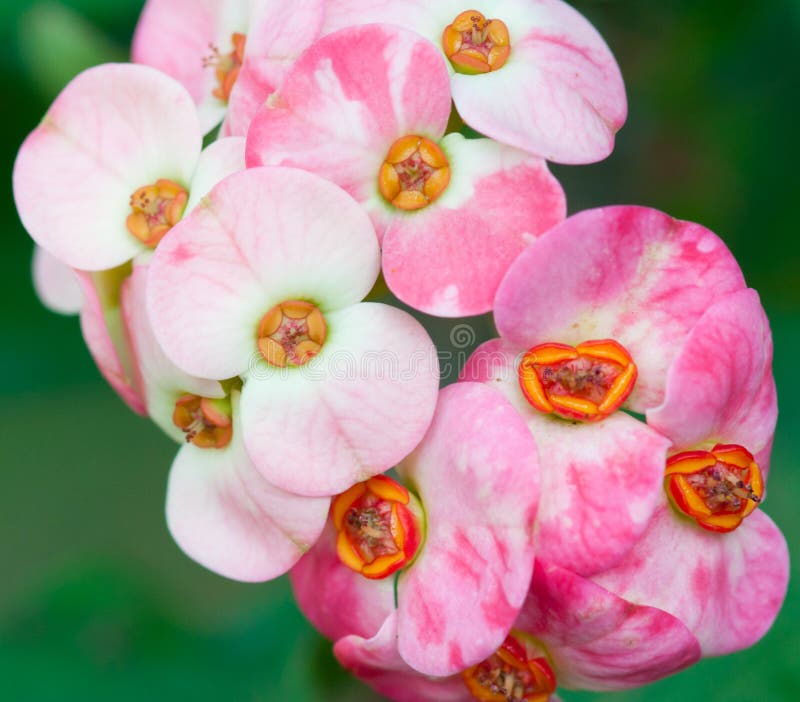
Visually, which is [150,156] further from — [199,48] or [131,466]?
[131,466]

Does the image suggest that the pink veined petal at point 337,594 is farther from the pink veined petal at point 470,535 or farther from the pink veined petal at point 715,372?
the pink veined petal at point 715,372

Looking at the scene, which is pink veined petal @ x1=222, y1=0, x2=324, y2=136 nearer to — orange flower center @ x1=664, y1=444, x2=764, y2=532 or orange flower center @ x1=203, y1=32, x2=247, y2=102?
orange flower center @ x1=203, y1=32, x2=247, y2=102

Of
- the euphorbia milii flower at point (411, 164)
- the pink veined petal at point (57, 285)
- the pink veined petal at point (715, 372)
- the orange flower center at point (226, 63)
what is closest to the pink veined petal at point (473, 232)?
the euphorbia milii flower at point (411, 164)

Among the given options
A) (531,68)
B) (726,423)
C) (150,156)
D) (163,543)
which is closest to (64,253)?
(150,156)

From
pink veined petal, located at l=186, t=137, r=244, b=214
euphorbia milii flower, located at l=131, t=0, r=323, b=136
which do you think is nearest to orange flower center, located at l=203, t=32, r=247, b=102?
euphorbia milii flower, located at l=131, t=0, r=323, b=136

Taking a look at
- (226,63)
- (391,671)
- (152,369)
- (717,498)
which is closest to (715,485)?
(717,498)

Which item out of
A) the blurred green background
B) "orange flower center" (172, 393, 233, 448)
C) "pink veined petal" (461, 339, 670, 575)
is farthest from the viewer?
the blurred green background
